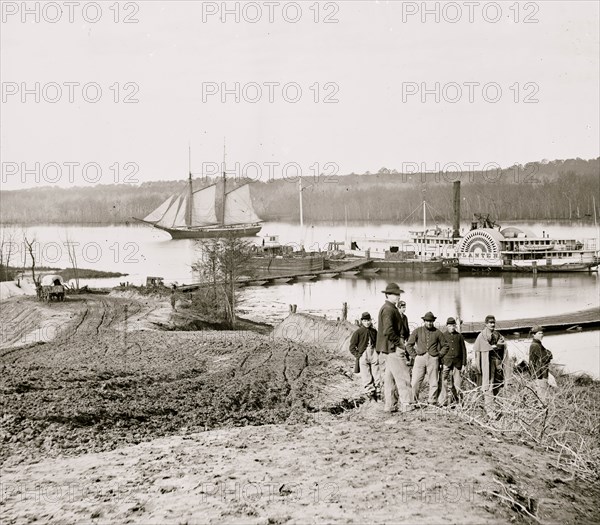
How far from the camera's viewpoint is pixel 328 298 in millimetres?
51719

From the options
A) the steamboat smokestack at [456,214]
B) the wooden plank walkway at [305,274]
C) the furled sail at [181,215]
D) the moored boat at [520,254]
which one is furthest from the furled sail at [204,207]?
the moored boat at [520,254]

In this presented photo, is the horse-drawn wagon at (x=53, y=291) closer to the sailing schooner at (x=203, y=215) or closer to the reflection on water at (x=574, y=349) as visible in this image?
the reflection on water at (x=574, y=349)

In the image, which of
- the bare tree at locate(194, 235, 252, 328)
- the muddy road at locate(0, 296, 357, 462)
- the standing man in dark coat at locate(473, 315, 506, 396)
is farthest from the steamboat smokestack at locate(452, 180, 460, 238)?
the standing man in dark coat at locate(473, 315, 506, 396)

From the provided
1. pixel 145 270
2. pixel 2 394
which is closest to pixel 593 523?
pixel 2 394

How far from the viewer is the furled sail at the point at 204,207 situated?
345 feet

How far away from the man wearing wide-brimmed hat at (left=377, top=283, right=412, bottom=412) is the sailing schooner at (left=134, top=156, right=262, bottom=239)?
92030 mm

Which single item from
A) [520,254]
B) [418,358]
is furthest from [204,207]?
[418,358]

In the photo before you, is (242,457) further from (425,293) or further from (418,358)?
(425,293)

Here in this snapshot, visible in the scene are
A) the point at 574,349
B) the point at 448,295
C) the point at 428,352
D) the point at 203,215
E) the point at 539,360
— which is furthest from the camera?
the point at 203,215

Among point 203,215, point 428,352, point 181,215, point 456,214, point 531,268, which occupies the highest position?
point 181,215

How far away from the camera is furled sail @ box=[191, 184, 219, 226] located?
105250 mm

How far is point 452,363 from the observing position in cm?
995

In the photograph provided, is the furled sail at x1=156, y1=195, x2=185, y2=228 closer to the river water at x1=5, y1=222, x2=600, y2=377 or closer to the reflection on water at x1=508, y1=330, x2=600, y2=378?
the river water at x1=5, y1=222, x2=600, y2=377

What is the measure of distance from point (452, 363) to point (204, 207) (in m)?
98.3
